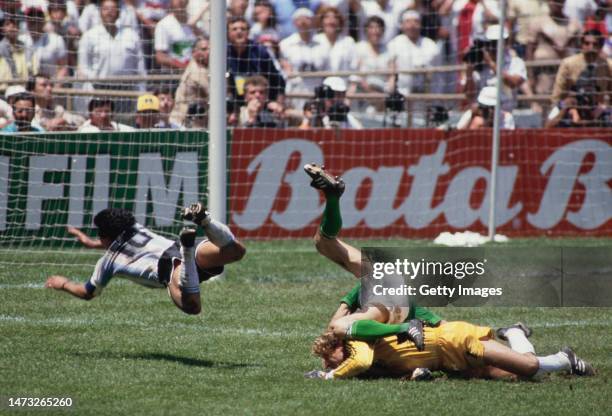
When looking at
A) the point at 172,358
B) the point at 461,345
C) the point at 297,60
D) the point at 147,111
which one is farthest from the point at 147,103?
the point at 461,345

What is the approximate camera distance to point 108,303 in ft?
35.8

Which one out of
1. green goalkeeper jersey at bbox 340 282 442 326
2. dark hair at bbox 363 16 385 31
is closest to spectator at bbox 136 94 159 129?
dark hair at bbox 363 16 385 31

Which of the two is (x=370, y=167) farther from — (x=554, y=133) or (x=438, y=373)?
(x=438, y=373)

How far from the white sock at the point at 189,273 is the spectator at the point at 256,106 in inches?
294

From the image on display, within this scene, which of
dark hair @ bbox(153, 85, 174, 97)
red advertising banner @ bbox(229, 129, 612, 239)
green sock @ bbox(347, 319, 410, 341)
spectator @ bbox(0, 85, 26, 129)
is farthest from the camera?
red advertising banner @ bbox(229, 129, 612, 239)

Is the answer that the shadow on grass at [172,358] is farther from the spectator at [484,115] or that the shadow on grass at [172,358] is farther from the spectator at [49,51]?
the spectator at [484,115]

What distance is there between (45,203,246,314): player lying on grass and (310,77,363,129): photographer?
7421 millimetres

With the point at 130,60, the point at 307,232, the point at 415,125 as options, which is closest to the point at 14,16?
the point at 130,60

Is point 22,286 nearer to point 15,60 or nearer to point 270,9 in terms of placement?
point 15,60

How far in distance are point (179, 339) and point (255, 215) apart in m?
6.24

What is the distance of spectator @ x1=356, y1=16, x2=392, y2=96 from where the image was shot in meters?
17.5

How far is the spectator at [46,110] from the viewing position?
14.3 m

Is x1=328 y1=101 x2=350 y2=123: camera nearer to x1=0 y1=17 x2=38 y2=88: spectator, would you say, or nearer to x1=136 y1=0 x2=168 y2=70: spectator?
x1=136 y1=0 x2=168 y2=70: spectator

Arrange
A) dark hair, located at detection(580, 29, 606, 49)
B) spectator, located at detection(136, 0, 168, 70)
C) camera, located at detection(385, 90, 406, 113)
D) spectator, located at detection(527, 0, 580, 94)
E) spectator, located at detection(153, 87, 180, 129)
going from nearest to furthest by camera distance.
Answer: spectator, located at detection(153, 87, 180, 129)
spectator, located at detection(136, 0, 168, 70)
camera, located at detection(385, 90, 406, 113)
dark hair, located at detection(580, 29, 606, 49)
spectator, located at detection(527, 0, 580, 94)
